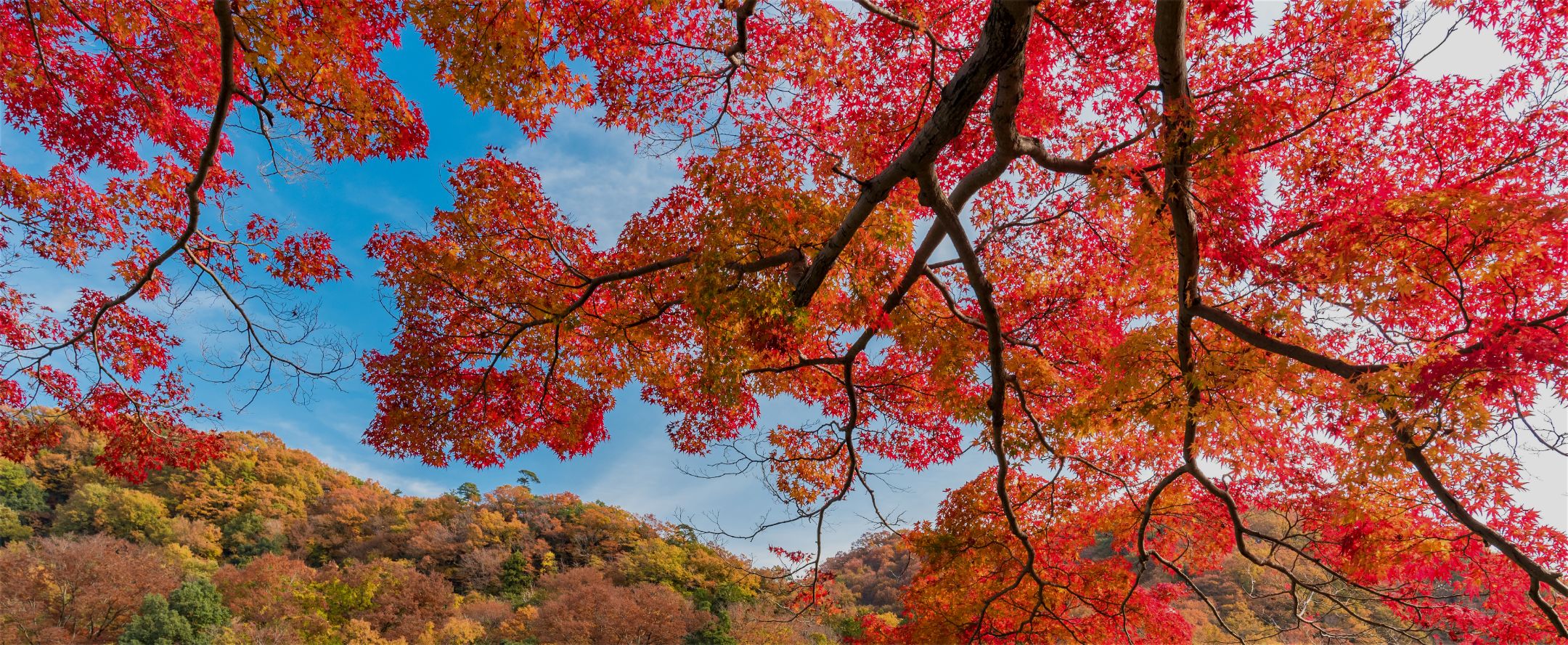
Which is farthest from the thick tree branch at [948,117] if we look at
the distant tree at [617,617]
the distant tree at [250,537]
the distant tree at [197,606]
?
the distant tree at [250,537]

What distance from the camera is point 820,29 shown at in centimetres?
626

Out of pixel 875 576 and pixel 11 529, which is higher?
pixel 875 576

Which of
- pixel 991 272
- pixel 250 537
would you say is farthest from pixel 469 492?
pixel 991 272

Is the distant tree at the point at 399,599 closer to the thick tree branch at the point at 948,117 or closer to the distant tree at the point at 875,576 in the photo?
the distant tree at the point at 875,576

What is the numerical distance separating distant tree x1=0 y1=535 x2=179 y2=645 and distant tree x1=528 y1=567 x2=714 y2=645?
1083 centimetres

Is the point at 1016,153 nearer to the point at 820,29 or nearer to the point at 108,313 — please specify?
the point at 820,29

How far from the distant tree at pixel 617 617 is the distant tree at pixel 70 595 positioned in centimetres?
1083

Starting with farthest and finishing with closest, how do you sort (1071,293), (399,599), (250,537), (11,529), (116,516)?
(250,537), (116,516), (11,529), (399,599), (1071,293)

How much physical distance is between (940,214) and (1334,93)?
2.95 m

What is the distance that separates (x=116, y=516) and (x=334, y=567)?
13108 millimetres

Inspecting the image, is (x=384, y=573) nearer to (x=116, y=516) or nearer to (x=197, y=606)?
(x=197, y=606)

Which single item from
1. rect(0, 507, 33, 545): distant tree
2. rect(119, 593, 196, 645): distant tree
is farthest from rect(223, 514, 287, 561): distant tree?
rect(119, 593, 196, 645): distant tree

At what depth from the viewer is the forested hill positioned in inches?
641

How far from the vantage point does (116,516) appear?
83.4 ft
